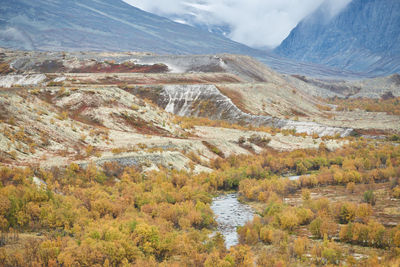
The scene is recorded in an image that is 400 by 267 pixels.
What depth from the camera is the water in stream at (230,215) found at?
58.8 feet

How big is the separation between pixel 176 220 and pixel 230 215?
3.63 meters

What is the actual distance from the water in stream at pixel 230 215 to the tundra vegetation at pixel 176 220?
0.60m

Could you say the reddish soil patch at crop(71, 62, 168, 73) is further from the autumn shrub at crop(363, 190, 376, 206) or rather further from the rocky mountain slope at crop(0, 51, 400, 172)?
the autumn shrub at crop(363, 190, 376, 206)

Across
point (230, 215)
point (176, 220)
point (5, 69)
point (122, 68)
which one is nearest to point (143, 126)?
point (230, 215)

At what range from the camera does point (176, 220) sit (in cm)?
1933

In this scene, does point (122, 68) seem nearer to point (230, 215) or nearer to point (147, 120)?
point (147, 120)

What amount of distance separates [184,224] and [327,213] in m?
7.27

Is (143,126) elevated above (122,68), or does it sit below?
below

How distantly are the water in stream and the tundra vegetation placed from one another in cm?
60

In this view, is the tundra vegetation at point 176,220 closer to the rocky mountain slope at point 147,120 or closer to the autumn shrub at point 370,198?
the autumn shrub at point 370,198

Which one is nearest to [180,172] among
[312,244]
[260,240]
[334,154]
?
[260,240]

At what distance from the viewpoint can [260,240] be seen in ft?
54.5

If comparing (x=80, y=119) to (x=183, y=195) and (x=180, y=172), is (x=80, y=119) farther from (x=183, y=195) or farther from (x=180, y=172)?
(x=183, y=195)

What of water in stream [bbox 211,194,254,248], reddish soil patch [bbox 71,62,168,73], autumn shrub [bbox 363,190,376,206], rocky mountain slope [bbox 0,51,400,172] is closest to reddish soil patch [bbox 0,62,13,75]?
rocky mountain slope [bbox 0,51,400,172]
